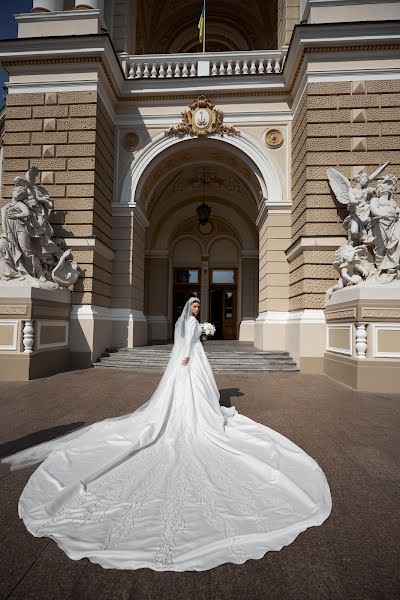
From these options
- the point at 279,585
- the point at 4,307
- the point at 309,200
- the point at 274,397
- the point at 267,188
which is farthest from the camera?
the point at 267,188

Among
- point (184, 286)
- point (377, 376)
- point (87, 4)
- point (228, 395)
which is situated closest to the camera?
point (228, 395)

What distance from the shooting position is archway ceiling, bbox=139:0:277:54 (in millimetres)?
14055

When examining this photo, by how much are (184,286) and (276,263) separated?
6396 millimetres

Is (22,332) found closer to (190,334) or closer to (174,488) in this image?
(190,334)

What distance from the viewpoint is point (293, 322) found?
28.8ft

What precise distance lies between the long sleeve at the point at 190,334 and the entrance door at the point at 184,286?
11276 millimetres

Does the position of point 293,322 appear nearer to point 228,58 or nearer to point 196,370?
point 196,370

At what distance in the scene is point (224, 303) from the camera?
15430 mm

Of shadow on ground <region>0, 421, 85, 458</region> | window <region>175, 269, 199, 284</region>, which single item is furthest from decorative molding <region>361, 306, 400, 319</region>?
window <region>175, 269, 199, 284</region>

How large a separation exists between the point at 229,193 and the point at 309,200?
668cm

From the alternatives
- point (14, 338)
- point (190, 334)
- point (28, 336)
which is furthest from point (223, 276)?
point (190, 334)

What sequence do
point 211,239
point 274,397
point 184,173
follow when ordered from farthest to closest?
point 211,239 < point 184,173 < point 274,397

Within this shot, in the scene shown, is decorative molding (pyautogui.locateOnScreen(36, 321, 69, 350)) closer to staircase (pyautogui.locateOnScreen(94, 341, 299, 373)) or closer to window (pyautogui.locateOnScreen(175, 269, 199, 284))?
staircase (pyautogui.locateOnScreen(94, 341, 299, 373))

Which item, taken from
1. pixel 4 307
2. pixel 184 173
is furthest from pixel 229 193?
pixel 4 307
